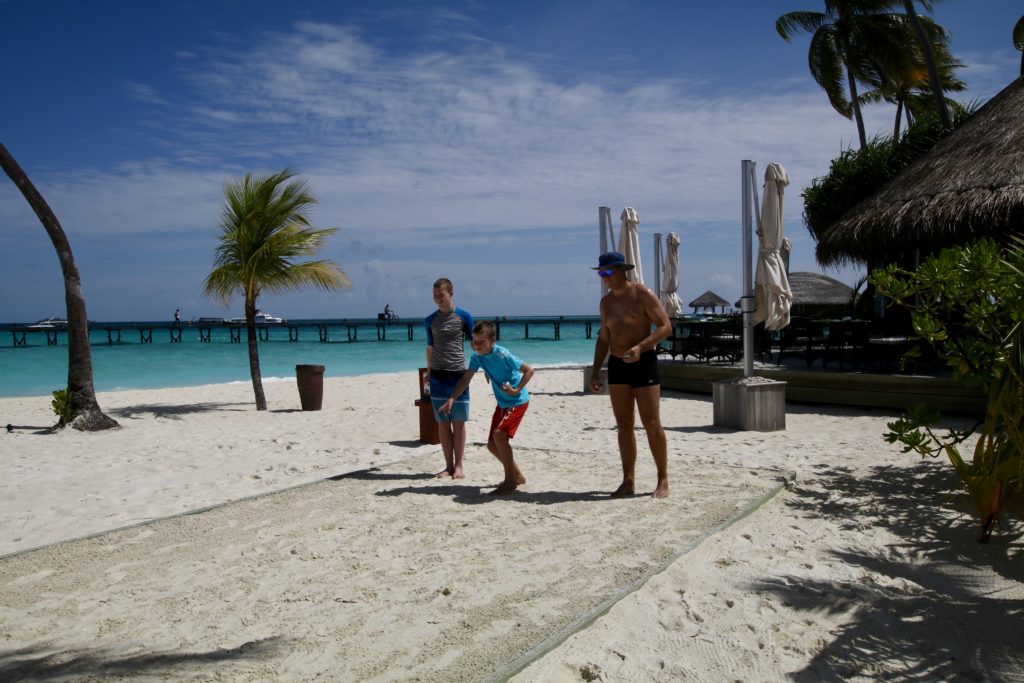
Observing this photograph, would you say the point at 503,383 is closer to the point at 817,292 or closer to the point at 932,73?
the point at 932,73

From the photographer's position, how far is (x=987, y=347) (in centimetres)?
414

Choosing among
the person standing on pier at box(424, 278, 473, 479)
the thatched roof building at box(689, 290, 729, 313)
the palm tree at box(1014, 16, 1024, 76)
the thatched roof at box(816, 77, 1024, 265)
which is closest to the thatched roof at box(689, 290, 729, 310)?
the thatched roof building at box(689, 290, 729, 313)

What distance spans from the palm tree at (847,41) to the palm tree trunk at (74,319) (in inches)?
836

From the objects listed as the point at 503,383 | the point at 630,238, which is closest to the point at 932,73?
the point at 630,238

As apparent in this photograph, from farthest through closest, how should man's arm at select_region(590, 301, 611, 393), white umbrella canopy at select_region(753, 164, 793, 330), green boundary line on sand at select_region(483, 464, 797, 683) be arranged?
white umbrella canopy at select_region(753, 164, 793, 330), man's arm at select_region(590, 301, 611, 393), green boundary line on sand at select_region(483, 464, 797, 683)

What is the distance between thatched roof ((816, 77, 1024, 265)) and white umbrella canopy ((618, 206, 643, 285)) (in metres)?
2.88

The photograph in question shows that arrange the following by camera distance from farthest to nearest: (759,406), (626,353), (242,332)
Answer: (242,332)
(759,406)
(626,353)

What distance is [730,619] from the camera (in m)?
3.13

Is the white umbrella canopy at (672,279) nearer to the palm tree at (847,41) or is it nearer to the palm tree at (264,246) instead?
the palm tree at (264,246)

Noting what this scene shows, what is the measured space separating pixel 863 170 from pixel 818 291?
6133 mm

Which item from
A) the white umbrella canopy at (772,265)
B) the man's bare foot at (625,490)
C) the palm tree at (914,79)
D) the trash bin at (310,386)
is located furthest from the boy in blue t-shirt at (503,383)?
the palm tree at (914,79)

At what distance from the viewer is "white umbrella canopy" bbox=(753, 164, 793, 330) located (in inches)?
343

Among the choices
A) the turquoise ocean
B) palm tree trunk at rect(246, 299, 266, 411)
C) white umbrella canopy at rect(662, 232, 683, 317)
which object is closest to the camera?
palm tree trunk at rect(246, 299, 266, 411)

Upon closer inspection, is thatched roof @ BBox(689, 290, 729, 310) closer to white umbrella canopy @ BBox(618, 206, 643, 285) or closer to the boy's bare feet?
white umbrella canopy @ BBox(618, 206, 643, 285)
